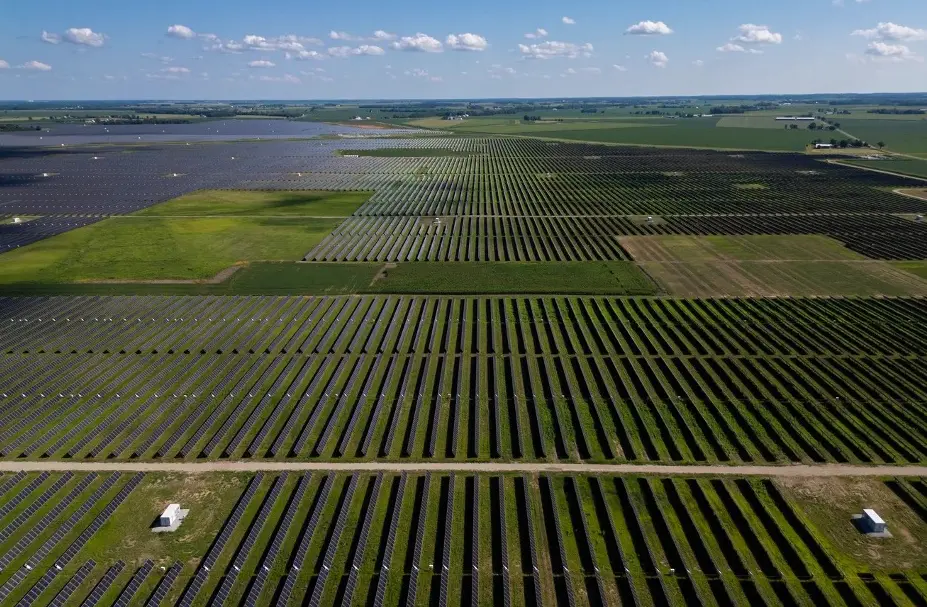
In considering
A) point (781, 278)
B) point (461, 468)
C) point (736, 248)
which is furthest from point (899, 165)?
point (461, 468)

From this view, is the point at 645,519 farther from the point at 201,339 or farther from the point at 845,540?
the point at 201,339

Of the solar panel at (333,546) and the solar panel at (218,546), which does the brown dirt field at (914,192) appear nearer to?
the solar panel at (333,546)

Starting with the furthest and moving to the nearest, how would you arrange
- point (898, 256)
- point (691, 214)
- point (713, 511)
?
point (691, 214) → point (898, 256) → point (713, 511)

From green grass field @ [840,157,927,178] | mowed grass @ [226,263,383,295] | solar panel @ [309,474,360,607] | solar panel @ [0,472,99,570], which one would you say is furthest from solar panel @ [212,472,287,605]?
green grass field @ [840,157,927,178]

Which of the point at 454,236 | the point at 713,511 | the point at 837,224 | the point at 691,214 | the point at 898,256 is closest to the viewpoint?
the point at 713,511

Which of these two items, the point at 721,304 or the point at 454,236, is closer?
the point at 721,304

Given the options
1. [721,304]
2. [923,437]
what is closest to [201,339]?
[721,304]

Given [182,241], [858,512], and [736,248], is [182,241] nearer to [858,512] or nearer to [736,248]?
[736,248]
